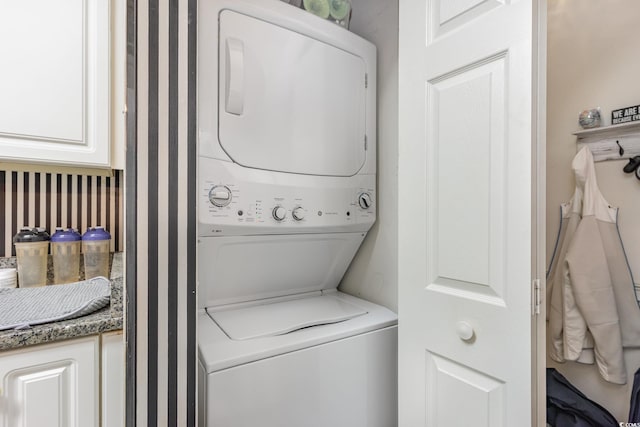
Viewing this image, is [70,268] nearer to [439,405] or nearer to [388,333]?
[388,333]

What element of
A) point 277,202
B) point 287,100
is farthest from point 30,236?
point 287,100

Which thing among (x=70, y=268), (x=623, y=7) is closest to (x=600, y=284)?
(x=623, y=7)

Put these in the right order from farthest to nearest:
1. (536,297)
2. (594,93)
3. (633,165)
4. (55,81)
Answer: (594,93) → (633,165) → (55,81) → (536,297)

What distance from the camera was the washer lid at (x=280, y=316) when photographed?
44.7 inches

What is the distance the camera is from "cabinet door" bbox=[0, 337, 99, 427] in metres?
0.87

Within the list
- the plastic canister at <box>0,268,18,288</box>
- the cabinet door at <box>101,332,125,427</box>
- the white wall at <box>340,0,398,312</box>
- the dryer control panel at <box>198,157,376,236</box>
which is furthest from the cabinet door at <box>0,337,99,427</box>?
the white wall at <box>340,0,398,312</box>

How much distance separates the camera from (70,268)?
1489mm

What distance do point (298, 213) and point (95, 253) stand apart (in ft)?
3.36

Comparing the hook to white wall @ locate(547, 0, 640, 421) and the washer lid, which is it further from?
the washer lid

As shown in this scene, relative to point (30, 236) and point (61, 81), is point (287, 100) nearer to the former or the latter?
point (61, 81)

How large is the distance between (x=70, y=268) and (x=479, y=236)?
5.70 ft

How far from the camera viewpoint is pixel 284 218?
50.9 inches

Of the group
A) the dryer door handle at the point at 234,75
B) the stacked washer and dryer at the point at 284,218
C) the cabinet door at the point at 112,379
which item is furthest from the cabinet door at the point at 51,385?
the dryer door handle at the point at 234,75

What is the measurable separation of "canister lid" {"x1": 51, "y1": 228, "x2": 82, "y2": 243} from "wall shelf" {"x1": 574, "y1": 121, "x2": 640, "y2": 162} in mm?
2442
